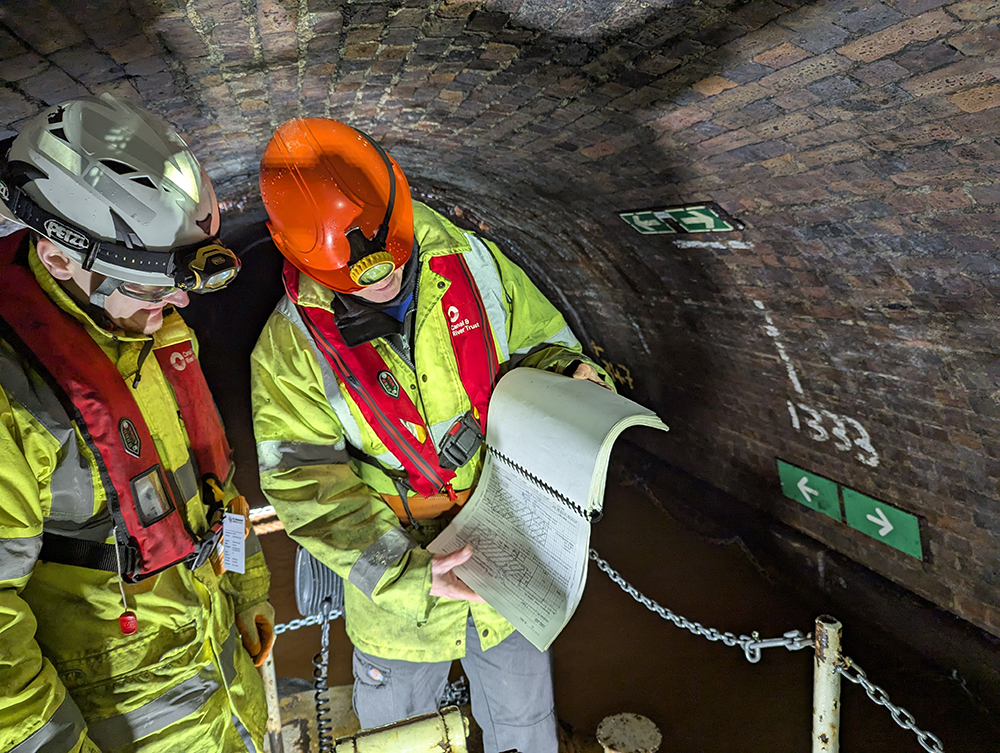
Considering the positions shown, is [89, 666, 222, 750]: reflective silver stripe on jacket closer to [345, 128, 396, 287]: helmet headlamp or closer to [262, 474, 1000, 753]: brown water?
[345, 128, 396, 287]: helmet headlamp

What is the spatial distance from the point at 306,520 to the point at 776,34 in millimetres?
2225

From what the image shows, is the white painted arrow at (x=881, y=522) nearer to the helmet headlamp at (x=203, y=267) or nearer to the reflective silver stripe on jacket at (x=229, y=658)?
the reflective silver stripe on jacket at (x=229, y=658)

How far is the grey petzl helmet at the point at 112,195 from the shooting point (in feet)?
5.93

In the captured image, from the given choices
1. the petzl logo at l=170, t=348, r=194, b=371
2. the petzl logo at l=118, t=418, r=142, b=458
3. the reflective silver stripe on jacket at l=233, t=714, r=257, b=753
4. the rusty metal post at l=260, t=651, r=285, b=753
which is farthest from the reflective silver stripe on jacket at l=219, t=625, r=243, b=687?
the rusty metal post at l=260, t=651, r=285, b=753

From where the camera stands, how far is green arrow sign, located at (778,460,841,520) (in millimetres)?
4367

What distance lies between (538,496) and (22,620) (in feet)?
4.69

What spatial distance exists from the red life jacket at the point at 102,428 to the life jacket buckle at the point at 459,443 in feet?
2.96

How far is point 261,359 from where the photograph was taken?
7.71 ft

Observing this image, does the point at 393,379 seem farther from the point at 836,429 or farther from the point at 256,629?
the point at 836,429

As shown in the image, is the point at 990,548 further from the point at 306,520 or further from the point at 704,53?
the point at 306,520

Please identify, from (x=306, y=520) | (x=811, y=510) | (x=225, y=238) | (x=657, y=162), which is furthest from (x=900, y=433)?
(x=225, y=238)

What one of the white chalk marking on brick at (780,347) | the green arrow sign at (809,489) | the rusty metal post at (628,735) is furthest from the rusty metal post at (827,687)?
the green arrow sign at (809,489)

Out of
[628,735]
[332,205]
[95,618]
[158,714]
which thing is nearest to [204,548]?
[95,618]

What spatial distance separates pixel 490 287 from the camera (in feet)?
8.55
